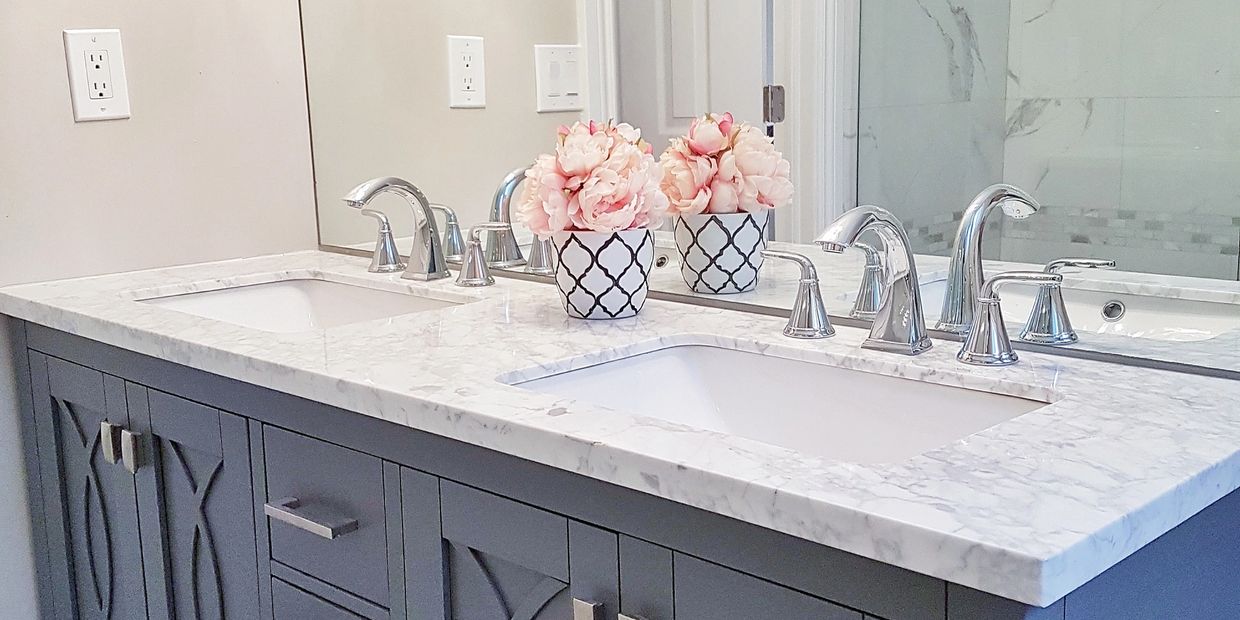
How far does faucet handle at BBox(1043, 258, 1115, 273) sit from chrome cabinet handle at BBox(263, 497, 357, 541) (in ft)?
2.40

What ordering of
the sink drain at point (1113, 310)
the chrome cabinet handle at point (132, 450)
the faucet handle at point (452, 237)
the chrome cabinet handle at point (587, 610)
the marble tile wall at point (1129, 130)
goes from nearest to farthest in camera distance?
the chrome cabinet handle at point (587, 610) → the marble tile wall at point (1129, 130) → the sink drain at point (1113, 310) → the chrome cabinet handle at point (132, 450) → the faucet handle at point (452, 237)

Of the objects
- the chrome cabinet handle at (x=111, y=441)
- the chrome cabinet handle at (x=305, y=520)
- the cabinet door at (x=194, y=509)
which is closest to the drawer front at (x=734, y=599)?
the chrome cabinet handle at (x=305, y=520)

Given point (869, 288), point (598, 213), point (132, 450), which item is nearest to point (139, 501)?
point (132, 450)

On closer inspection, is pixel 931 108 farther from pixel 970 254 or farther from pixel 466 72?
pixel 466 72

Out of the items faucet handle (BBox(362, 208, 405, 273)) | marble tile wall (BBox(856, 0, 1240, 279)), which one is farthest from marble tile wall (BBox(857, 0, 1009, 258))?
faucet handle (BBox(362, 208, 405, 273))

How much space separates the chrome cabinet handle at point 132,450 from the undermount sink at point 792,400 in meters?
0.62

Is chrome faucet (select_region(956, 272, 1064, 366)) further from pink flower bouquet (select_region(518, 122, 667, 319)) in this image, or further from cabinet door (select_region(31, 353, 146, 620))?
cabinet door (select_region(31, 353, 146, 620))

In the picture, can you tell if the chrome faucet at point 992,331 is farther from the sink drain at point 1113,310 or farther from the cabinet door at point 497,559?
the cabinet door at point 497,559

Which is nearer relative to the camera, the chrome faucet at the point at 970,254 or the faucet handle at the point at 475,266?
the chrome faucet at the point at 970,254

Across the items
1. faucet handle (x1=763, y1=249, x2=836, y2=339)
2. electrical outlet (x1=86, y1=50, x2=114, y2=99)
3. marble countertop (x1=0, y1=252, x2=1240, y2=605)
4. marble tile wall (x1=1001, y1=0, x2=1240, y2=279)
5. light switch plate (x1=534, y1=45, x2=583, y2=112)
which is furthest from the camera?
electrical outlet (x1=86, y1=50, x2=114, y2=99)

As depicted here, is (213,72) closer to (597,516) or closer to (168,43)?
(168,43)

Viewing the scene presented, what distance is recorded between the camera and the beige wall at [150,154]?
167 centimetres

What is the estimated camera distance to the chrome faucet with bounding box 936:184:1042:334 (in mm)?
1152

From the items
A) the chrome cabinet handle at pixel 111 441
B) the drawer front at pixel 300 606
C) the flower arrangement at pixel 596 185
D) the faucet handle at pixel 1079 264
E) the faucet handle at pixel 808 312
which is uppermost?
the flower arrangement at pixel 596 185
